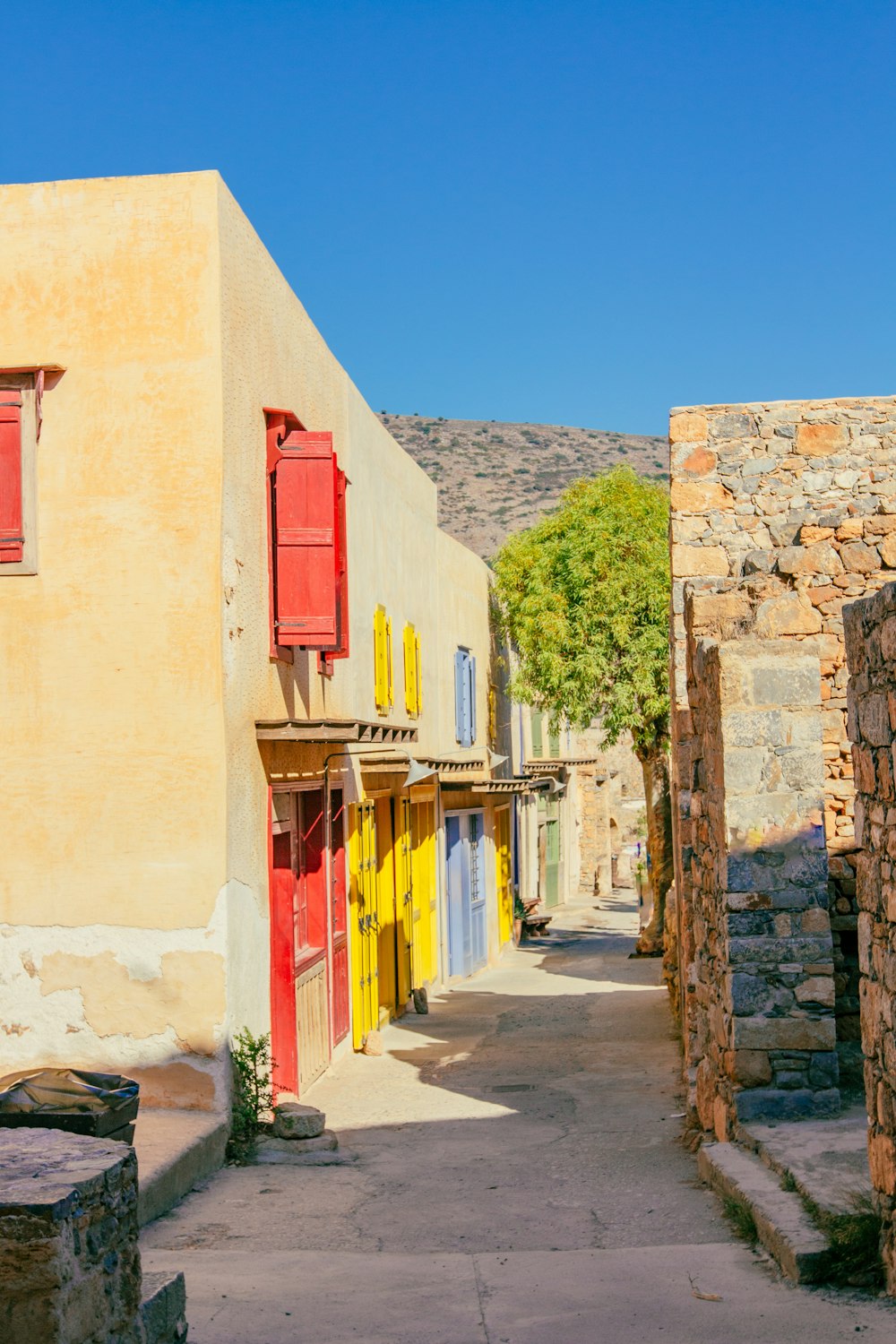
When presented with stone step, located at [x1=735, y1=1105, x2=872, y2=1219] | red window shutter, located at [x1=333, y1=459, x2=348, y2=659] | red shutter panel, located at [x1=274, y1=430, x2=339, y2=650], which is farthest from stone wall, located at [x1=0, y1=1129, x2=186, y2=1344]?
red window shutter, located at [x1=333, y1=459, x2=348, y2=659]

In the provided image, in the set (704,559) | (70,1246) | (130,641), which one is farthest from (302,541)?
(70,1246)

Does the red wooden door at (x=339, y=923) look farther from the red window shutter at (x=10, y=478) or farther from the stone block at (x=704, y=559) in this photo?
the red window shutter at (x=10, y=478)

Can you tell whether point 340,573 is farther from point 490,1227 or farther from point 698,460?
point 490,1227

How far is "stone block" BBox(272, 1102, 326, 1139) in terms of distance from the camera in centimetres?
866

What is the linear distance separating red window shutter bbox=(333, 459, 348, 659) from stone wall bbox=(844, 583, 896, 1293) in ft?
16.9

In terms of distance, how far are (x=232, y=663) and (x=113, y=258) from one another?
2655 millimetres

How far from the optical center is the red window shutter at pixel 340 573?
984 centimetres

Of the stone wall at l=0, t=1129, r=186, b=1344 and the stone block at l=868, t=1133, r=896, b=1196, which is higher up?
the stone wall at l=0, t=1129, r=186, b=1344

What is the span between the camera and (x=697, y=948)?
897 cm

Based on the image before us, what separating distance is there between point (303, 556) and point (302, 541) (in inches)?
4.3

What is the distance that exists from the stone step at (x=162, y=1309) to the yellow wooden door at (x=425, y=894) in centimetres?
1244

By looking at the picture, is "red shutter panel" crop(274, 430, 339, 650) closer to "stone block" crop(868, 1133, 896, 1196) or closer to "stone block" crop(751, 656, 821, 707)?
"stone block" crop(751, 656, 821, 707)

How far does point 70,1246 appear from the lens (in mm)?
3355

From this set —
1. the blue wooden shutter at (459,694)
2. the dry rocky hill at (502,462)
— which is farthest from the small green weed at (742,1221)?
the dry rocky hill at (502,462)
